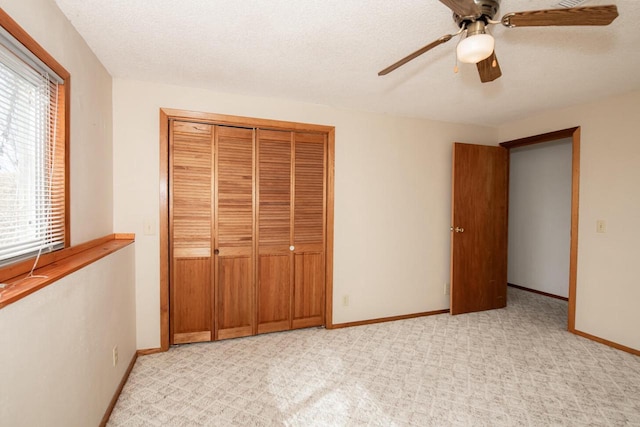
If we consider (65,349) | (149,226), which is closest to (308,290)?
(149,226)

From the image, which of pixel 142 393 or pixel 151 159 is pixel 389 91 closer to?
pixel 151 159

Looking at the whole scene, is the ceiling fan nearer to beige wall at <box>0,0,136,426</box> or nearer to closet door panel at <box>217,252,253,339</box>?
beige wall at <box>0,0,136,426</box>

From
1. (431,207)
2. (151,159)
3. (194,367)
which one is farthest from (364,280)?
(151,159)

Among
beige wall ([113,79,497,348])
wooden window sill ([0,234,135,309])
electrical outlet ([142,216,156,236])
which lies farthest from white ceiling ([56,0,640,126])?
wooden window sill ([0,234,135,309])

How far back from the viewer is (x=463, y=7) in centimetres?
121

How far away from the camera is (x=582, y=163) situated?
295 centimetres

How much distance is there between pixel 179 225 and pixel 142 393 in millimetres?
1262

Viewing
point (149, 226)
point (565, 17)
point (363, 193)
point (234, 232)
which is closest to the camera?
point (565, 17)

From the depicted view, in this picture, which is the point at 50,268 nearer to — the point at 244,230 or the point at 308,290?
the point at 244,230

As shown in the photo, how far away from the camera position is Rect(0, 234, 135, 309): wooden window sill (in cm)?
96

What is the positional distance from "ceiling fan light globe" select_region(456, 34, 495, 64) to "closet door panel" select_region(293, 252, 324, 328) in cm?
217

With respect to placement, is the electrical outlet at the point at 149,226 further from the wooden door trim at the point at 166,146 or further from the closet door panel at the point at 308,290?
the closet door panel at the point at 308,290

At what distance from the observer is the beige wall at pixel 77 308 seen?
968 millimetres

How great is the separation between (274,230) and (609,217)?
10.6 ft
